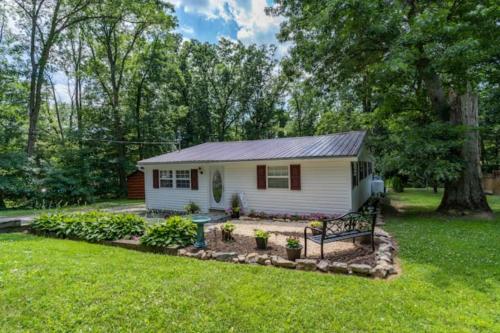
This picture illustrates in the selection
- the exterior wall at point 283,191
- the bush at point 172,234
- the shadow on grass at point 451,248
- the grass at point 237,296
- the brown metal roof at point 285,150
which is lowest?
the shadow on grass at point 451,248

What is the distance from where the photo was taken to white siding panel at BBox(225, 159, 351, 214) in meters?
9.14

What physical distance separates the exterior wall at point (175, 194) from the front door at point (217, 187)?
8.4 inches

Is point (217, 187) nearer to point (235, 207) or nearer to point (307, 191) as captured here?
point (235, 207)

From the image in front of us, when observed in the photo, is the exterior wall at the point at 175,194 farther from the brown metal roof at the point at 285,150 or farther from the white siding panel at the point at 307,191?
the white siding panel at the point at 307,191

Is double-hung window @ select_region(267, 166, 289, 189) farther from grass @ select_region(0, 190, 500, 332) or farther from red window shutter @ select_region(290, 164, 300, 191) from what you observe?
grass @ select_region(0, 190, 500, 332)

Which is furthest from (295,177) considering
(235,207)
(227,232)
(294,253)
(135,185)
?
(135,185)

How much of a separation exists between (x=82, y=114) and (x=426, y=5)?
2339 centimetres

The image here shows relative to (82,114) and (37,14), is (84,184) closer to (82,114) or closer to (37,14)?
(82,114)

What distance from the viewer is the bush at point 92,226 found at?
21.9ft

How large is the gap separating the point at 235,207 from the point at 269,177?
5.75 feet

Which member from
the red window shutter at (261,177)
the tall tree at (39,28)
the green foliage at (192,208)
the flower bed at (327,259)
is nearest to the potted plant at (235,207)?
the red window shutter at (261,177)

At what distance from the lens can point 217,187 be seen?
11609 mm

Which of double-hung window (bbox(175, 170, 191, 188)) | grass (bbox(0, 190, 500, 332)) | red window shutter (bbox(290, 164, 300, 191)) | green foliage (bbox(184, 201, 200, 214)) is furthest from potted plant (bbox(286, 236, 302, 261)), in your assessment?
double-hung window (bbox(175, 170, 191, 188))

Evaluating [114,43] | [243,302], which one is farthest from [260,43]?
[243,302]
